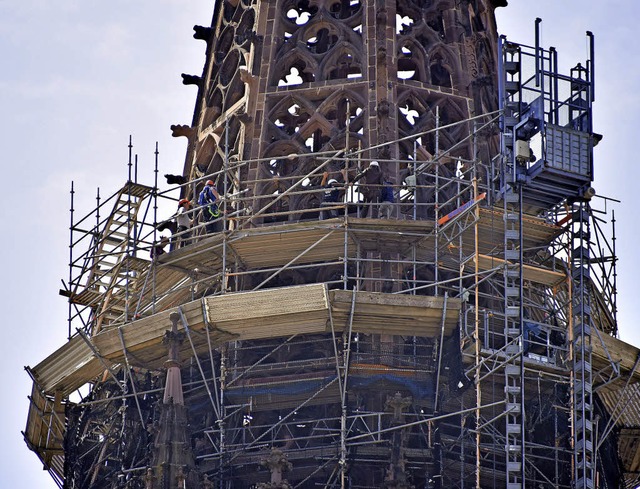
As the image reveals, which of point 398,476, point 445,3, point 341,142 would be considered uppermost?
point 445,3

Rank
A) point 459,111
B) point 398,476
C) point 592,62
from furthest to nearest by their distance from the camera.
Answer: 1. point 459,111
2. point 592,62
3. point 398,476

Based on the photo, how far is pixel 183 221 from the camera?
245 feet

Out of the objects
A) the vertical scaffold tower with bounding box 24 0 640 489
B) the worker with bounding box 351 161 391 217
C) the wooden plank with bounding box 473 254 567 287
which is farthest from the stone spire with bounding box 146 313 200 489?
the wooden plank with bounding box 473 254 567 287

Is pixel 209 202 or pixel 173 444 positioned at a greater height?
pixel 209 202

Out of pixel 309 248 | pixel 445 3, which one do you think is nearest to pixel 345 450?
pixel 309 248

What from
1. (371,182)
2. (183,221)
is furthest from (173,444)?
(371,182)

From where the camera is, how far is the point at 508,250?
234 feet

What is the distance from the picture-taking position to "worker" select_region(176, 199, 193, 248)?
74.2 m

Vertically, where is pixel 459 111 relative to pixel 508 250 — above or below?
above

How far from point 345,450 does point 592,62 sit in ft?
42.5

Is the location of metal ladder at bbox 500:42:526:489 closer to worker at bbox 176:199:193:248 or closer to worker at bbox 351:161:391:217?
worker at bbox 351:161:391:217

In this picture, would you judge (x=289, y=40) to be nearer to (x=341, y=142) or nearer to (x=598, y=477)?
(x=341, y=142)

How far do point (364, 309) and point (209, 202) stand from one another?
22.2 ft

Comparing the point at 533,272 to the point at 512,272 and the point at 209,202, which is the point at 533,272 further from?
the point at 209,202
